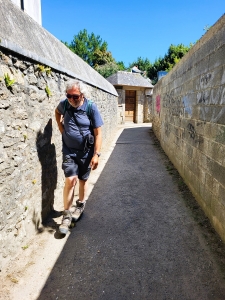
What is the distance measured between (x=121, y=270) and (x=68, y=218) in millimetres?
943

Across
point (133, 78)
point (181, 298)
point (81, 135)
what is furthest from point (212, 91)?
point (133, 78)

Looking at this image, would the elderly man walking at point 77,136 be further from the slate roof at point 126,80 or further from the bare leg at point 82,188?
the slate roof at point 126,80

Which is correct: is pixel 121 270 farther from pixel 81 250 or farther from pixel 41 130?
pixel 41 130

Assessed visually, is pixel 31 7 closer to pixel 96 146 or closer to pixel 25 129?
pixel 25 129

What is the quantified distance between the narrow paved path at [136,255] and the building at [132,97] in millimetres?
13918

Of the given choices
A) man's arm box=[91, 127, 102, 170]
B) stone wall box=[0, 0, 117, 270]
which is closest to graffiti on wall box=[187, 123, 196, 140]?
man's arm box=[91, 127, 102, 170]

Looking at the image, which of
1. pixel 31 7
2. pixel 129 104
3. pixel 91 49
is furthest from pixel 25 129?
pixel 91 49

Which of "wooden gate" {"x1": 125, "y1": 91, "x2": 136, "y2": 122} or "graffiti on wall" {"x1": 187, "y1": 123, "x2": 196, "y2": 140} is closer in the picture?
"graffiti on wall" {"x1": 187, "y1": 123, "x2": 196, "y2": 140}

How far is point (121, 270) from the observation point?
2033 mm

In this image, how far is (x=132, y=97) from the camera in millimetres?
17703

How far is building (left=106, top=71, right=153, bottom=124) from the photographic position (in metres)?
16.8

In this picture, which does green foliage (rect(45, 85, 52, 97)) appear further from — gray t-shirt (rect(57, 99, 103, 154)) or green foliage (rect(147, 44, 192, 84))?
green foliage (rect(147, 44, 192, 84))

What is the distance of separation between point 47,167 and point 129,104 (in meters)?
15.6

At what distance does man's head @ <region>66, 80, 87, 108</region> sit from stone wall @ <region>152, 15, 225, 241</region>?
1671 mm
